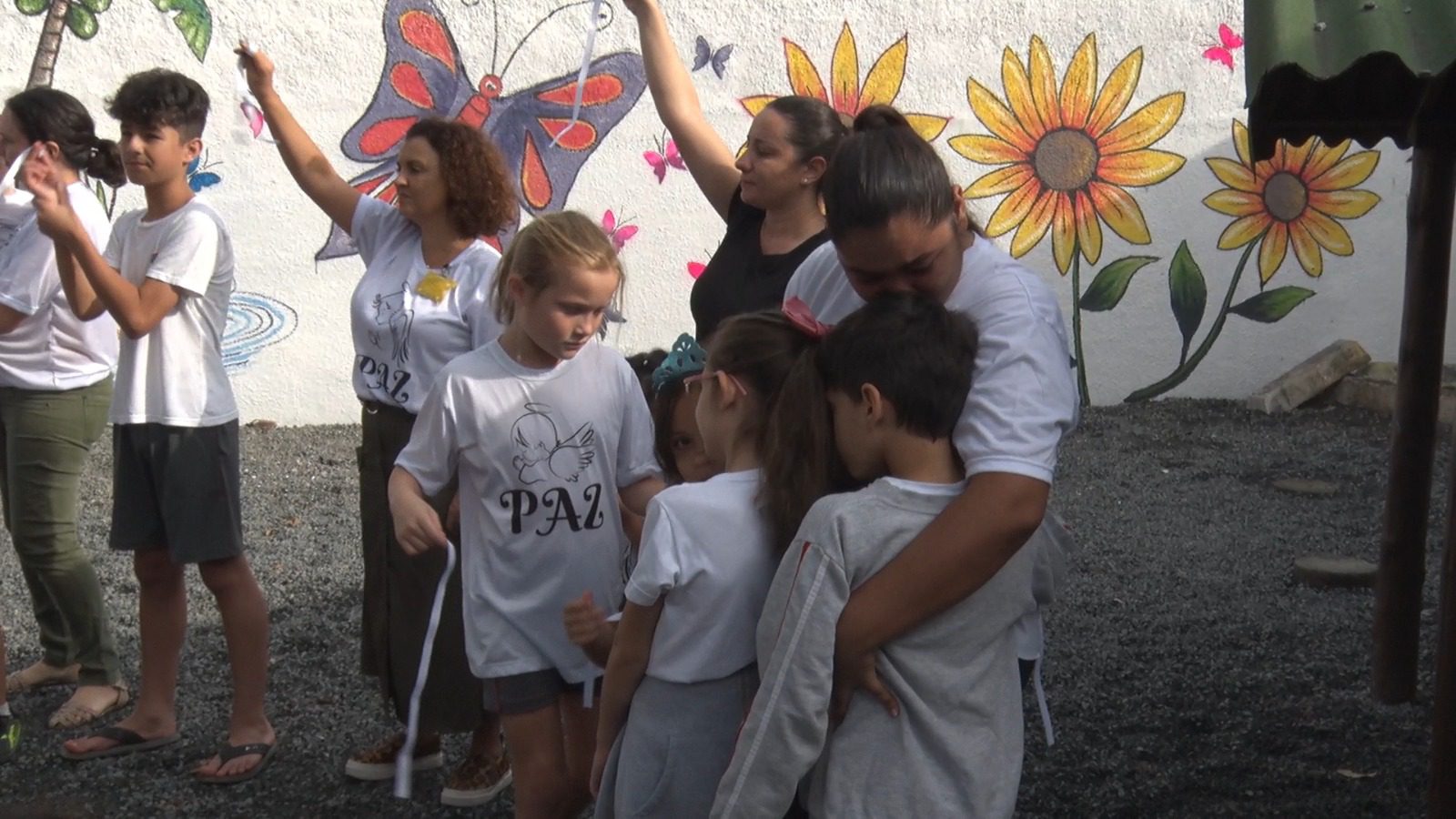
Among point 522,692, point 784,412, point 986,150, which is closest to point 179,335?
point 522,692

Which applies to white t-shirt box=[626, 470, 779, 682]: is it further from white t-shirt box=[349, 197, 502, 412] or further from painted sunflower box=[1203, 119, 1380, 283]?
painted sunflower box=[1203, 119, 1380, 283]

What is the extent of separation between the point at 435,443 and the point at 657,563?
2.57 ft

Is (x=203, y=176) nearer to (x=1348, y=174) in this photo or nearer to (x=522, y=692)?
(x=522, y=692)

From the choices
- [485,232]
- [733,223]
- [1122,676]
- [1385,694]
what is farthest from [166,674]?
[1385,694]

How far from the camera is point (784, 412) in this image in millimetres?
2113

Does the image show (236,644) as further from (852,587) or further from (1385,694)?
(1385,694)

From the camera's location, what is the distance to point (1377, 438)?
7.66 meters

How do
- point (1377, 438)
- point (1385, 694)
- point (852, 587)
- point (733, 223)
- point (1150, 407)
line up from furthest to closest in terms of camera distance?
1. point (1150, 407)
2. point (1377, 438)
3. point (1385, 694)
4. point (733, 223)
5. point (852, 587)

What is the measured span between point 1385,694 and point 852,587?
8.42 feet

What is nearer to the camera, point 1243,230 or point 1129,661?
point 1129,661

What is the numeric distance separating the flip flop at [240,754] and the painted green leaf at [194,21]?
4739mm

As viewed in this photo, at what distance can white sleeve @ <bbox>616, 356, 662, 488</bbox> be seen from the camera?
2.96 m

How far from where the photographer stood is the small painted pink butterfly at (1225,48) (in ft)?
26.7

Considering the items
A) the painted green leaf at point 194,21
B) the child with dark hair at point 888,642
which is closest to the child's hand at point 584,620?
the child with dark hair at point 888,642
